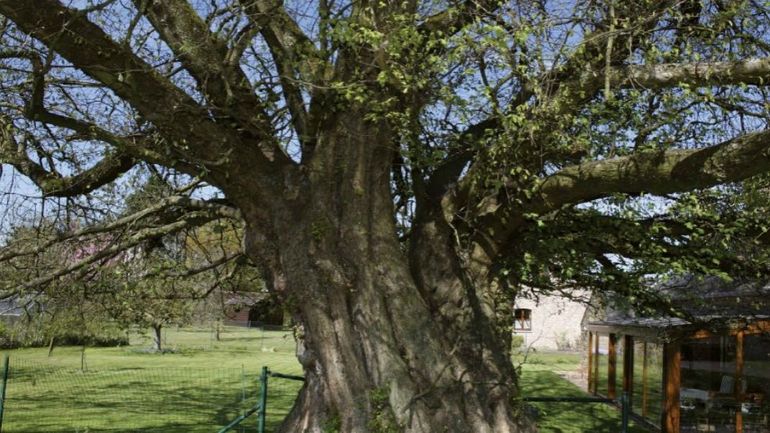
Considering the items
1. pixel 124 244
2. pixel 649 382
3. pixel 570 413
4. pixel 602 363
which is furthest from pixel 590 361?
pixel 124 244

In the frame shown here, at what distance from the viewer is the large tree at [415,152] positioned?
709cm

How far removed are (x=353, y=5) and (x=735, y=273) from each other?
584cm

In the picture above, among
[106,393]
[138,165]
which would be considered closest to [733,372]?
[138,165]

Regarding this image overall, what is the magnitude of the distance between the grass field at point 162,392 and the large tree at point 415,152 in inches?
84.4

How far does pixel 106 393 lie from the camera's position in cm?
2169

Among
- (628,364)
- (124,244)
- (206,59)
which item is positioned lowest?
(628,364)

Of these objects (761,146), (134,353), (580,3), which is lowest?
(134,353)

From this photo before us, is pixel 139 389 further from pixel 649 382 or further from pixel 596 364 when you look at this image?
pixel 596 364

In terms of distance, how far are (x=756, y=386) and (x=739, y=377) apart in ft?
1.12

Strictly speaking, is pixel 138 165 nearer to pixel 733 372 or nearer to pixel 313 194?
pixel 313 194

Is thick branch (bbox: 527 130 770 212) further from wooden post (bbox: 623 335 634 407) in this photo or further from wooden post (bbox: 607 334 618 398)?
wooden post (bbox: 607 334 618 398)

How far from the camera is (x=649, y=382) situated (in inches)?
766

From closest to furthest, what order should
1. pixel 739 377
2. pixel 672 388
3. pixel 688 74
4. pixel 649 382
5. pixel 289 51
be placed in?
pixel 688 74, pixel 289 51, pixel 739 377, pixel 672 388, pixel 649 382

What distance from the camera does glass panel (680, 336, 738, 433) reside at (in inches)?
604
